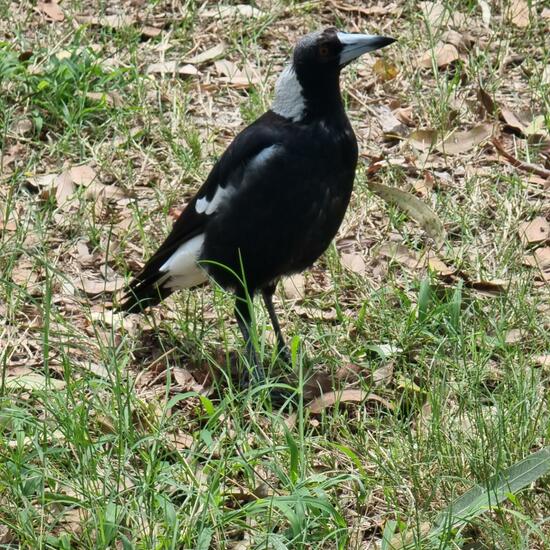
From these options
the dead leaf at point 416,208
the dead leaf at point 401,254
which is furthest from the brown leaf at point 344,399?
the dead leaf at point 416,208

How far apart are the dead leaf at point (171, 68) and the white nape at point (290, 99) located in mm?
1737

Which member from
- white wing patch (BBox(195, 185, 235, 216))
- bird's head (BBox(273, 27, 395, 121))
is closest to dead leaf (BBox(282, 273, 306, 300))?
white wing patch (BBox(195, 185, 235, 216))

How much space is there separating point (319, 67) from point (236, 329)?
3.22ft

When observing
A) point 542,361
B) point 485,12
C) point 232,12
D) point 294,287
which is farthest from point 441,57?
point 542,361

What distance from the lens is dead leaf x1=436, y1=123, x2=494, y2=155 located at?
199 inches

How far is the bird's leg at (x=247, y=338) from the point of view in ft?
11.8

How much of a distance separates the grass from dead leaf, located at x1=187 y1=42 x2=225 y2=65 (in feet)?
0.22

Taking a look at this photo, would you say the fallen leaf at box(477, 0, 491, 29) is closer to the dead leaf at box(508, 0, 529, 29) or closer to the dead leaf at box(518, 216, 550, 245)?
the dead leaf at box(508, 0, 529, 29)

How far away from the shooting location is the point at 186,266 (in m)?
4.07

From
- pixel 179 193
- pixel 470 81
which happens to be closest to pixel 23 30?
pixel 179 193

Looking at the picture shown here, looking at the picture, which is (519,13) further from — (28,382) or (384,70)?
(28,382)

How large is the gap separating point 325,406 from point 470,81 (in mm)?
2385

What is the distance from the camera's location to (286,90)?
12.7ft

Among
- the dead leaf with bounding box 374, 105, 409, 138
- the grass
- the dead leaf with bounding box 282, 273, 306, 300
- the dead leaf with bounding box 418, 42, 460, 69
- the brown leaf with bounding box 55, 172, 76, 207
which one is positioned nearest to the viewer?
the grass
